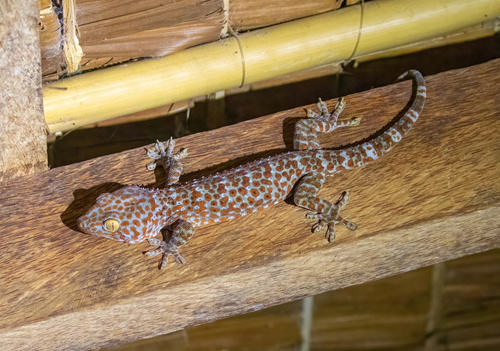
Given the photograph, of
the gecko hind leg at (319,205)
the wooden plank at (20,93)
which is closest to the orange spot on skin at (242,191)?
the gecko hind leg at (319,205)

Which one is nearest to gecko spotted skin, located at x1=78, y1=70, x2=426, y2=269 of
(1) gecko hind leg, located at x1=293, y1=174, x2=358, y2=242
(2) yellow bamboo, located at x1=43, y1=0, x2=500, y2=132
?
(1) gecko hind leg, located at x1=293, y1=174, x2=358, y2=242

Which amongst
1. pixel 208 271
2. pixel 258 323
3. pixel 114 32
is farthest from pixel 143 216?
pixel 258 323

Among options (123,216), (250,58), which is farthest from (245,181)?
(250,58)

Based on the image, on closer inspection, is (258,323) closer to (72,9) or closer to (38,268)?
(38,268)

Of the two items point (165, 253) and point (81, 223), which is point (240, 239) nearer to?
point (165, 253)

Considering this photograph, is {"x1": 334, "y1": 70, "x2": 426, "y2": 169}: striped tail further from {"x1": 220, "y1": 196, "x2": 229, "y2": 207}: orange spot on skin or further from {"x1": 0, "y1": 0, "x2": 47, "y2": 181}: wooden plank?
{"x1": 0, "y1": 0, "x2": 47, "y2": 181}: wooden plank
